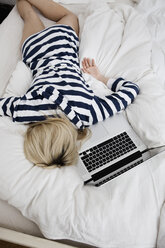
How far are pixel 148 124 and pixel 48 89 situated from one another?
45cm

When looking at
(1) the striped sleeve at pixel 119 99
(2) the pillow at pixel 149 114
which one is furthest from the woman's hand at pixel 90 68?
(2) the pillow at pixel 149 114

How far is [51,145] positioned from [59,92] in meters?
0.25

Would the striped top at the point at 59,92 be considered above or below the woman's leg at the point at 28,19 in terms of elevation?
below

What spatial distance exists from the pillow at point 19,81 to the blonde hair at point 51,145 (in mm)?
322

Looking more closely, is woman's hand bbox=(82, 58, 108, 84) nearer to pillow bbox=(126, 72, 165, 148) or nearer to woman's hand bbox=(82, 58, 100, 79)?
woman's hand bbox=(82, 58, 100, 79)

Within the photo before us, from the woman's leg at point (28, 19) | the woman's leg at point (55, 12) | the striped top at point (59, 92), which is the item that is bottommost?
the striped top at point (59, 92)

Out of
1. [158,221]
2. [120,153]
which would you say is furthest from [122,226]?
[120,153]

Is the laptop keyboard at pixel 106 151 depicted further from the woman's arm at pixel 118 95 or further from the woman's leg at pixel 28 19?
the woman's leg at pixel 28 19

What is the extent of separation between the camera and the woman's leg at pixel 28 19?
1.31 metres

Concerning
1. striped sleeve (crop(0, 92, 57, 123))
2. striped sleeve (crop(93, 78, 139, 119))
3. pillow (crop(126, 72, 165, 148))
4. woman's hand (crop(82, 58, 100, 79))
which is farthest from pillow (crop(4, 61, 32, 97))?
pillow (crop(126, 72, 165, 148))

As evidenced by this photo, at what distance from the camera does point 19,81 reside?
1.13 metres

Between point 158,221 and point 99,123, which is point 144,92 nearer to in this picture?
point 99,123

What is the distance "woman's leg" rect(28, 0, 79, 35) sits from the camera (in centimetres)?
136

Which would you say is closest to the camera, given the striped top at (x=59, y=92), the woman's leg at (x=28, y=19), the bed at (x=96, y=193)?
the bed at (x=96, y=193)
